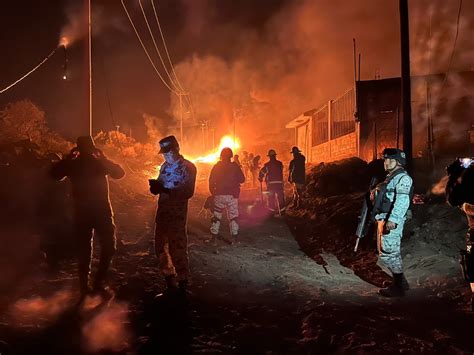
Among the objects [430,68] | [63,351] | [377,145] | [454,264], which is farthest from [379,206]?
[430,68]

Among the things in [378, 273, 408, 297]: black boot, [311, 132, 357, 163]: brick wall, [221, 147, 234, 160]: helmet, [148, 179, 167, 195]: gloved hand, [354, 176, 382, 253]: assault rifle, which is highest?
[311, 132, 357, 163]: brick wall

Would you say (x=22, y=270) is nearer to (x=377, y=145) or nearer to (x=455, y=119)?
(x=377, y=145)

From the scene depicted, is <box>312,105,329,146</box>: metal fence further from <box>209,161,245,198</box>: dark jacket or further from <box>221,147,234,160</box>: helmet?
<box>209,161,245,198</box>: dark jacket

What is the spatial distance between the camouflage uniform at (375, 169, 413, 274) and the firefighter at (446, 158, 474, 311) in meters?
1.13

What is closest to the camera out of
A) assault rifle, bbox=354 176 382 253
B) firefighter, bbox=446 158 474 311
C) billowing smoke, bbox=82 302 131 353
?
billowing smoke, bbox=82 302 131 353

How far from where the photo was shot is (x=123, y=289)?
511 cm

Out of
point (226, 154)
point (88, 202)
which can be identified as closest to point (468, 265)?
point (88, 202)

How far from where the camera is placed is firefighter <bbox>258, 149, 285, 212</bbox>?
11.6 meters

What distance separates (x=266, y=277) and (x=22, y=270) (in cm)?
350

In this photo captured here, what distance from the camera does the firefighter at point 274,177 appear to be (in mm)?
11617

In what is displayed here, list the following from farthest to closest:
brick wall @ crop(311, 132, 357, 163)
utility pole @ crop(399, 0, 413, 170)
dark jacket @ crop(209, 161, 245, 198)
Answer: brick wall @ crop(311, 132, 357, 163), utility pole @ crop(399, 0, 413, 170), dark jacket @ crop(209, 161, 245, 198)

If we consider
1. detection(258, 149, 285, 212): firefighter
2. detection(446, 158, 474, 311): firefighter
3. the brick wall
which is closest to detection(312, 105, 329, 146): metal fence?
the brick wall

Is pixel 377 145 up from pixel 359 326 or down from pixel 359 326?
up

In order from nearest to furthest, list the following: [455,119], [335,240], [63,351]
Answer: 1. [63,351]
2. [335,240]
3. [455,119]
